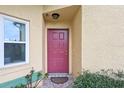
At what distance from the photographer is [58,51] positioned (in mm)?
7719

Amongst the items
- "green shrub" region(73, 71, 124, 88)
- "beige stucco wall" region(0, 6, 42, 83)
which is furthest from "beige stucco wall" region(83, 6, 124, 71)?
"beige stucco wall" region(0, 6, 42, 83)

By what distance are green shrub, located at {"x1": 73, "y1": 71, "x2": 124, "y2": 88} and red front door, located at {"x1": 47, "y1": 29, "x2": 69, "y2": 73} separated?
3.23 meters

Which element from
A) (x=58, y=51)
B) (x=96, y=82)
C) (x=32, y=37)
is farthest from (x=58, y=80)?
(x=96, y=82)

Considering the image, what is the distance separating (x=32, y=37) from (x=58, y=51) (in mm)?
2438

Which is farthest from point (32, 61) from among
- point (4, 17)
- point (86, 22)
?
point (86, 22)

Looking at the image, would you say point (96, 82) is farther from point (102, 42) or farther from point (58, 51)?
point (58, 51)

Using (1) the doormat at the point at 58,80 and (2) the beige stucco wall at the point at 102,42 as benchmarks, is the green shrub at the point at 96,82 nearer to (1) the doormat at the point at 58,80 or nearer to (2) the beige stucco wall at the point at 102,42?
(2) the beige stucco wall at the point at 102,42

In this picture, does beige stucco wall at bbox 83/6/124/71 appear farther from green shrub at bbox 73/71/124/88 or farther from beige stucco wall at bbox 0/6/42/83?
beige stucco wall at bbox 0/6/42/83

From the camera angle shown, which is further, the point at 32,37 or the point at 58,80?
the point at 58,80

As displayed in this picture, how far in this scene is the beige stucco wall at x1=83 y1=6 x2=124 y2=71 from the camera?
481cm

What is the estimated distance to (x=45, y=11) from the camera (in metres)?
5.72

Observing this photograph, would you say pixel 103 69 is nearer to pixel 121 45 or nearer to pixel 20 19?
pixel 121 45

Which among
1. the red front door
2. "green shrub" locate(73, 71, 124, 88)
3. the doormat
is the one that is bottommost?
the doormat

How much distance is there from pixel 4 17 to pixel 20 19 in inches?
24.8
